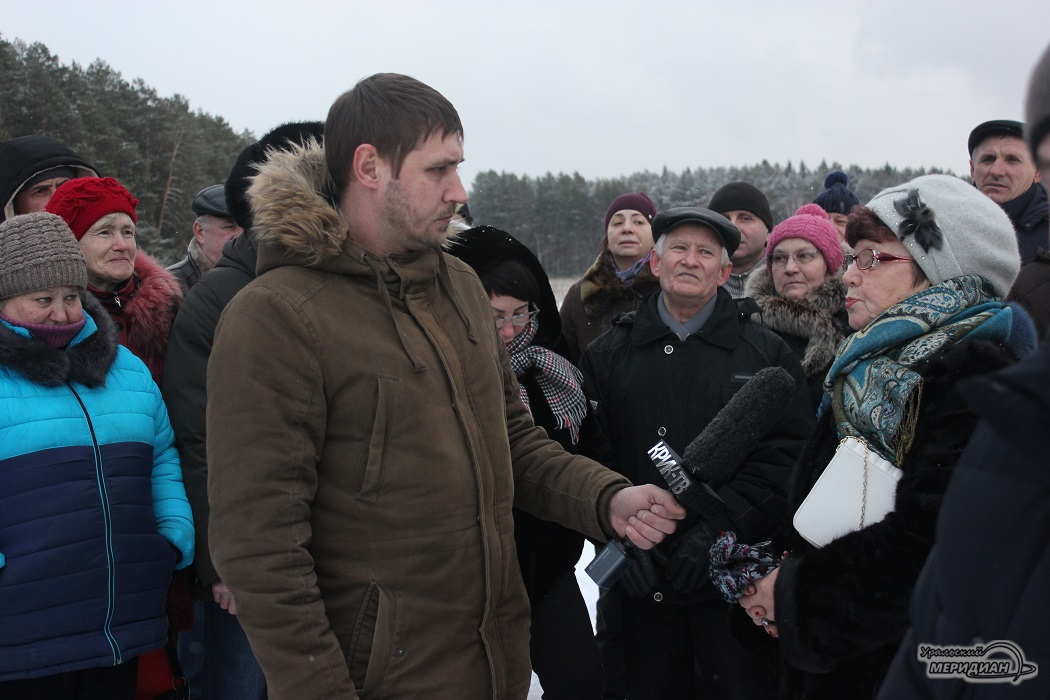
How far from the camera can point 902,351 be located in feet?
6.94

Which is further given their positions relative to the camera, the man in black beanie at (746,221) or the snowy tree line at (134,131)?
the snowy tree line at (134,131)

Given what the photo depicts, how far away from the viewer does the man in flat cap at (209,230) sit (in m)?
4.79

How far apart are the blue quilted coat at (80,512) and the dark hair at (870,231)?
8.08 ft

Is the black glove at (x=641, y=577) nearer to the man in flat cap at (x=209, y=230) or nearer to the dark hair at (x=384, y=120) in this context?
the dark hair at (x=384, y=120)

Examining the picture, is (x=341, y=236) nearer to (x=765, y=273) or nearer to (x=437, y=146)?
(x=437, y=146)

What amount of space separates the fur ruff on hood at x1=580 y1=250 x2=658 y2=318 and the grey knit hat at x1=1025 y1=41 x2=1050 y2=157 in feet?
13.0

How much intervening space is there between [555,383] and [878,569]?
163 centimetres

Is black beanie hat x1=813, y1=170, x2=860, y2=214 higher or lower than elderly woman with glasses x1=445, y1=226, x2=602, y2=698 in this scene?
higher

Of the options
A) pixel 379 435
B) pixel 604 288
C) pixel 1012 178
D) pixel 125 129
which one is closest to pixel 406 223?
pixel 379 435

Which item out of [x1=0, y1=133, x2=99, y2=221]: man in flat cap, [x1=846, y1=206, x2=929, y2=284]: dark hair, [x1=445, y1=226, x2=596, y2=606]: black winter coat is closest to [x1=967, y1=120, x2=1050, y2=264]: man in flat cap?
[x1=846, y1=206, x2=929, y2=284]: dark hair

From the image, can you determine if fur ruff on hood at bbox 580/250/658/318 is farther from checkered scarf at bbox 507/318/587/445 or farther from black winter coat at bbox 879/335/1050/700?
black winter coat at bbox 879/335/1050/700

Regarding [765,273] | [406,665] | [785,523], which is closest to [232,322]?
[406,665]

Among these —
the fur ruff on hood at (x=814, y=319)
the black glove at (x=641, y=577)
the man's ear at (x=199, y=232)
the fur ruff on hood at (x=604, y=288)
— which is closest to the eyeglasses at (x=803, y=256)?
the fur ruff on hood at (x=814, y=319)

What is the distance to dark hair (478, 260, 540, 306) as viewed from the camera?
11.3 feet
